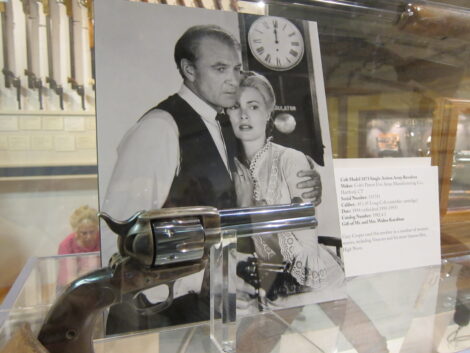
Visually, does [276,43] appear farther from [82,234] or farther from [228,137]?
[82,234]

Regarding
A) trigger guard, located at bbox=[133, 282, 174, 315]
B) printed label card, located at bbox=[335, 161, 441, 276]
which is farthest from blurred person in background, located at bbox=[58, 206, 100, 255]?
printed label card, located at bbox=[335, 161, 441, 276]

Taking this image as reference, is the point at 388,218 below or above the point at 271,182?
below

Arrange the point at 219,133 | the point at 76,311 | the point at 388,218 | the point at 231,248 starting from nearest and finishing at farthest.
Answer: the point at 76,311 < the point at 231,248 < the point at 219,133 < the point at 388,218

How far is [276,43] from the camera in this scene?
35.1 inches

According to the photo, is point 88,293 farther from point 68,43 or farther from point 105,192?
point 68,43

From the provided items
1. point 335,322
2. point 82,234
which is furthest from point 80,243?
point 335,322

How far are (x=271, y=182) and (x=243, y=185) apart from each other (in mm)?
78

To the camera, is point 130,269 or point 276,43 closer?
point 130,269

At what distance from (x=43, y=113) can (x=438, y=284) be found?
4.33ft

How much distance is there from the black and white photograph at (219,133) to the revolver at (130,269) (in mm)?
166

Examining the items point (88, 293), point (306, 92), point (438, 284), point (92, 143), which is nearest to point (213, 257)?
point (88, 293)

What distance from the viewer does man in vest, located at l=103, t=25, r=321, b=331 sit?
2.42 feet

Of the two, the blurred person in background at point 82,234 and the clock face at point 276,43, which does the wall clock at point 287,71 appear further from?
the blurred person in background at point 82,234

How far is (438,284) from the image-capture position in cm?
103
